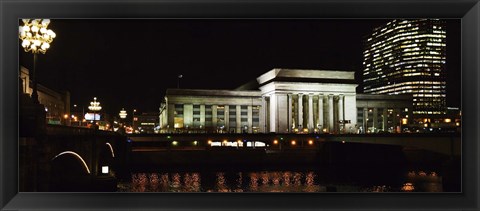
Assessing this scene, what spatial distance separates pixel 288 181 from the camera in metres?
41.0

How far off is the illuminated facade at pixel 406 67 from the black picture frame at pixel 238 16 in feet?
221

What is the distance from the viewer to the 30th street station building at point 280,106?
105750 mm

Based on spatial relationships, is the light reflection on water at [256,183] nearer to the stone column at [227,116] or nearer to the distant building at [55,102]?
the distant building at [55,102]

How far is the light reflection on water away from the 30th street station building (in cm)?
5786

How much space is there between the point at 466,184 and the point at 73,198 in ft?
18.3

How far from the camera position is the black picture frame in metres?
6.97

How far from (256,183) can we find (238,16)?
33.5m

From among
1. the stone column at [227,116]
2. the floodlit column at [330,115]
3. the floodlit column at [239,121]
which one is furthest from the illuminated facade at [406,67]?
the stone column at [227,116]

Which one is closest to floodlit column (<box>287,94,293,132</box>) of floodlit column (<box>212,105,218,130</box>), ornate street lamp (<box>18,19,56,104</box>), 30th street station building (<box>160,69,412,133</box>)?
30th street station building (<box>160,69,412,133</box>)

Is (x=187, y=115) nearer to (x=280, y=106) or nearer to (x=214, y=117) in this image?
(x=214, y=117)

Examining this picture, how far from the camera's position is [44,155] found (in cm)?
1380

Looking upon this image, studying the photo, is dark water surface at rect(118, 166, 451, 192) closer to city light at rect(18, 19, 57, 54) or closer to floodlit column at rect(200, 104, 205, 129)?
city light at rect(18, 19, 57, 54)

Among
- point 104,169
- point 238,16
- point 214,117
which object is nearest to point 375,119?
point 214,117

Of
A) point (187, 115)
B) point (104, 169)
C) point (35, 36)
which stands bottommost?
point (104, 169)
